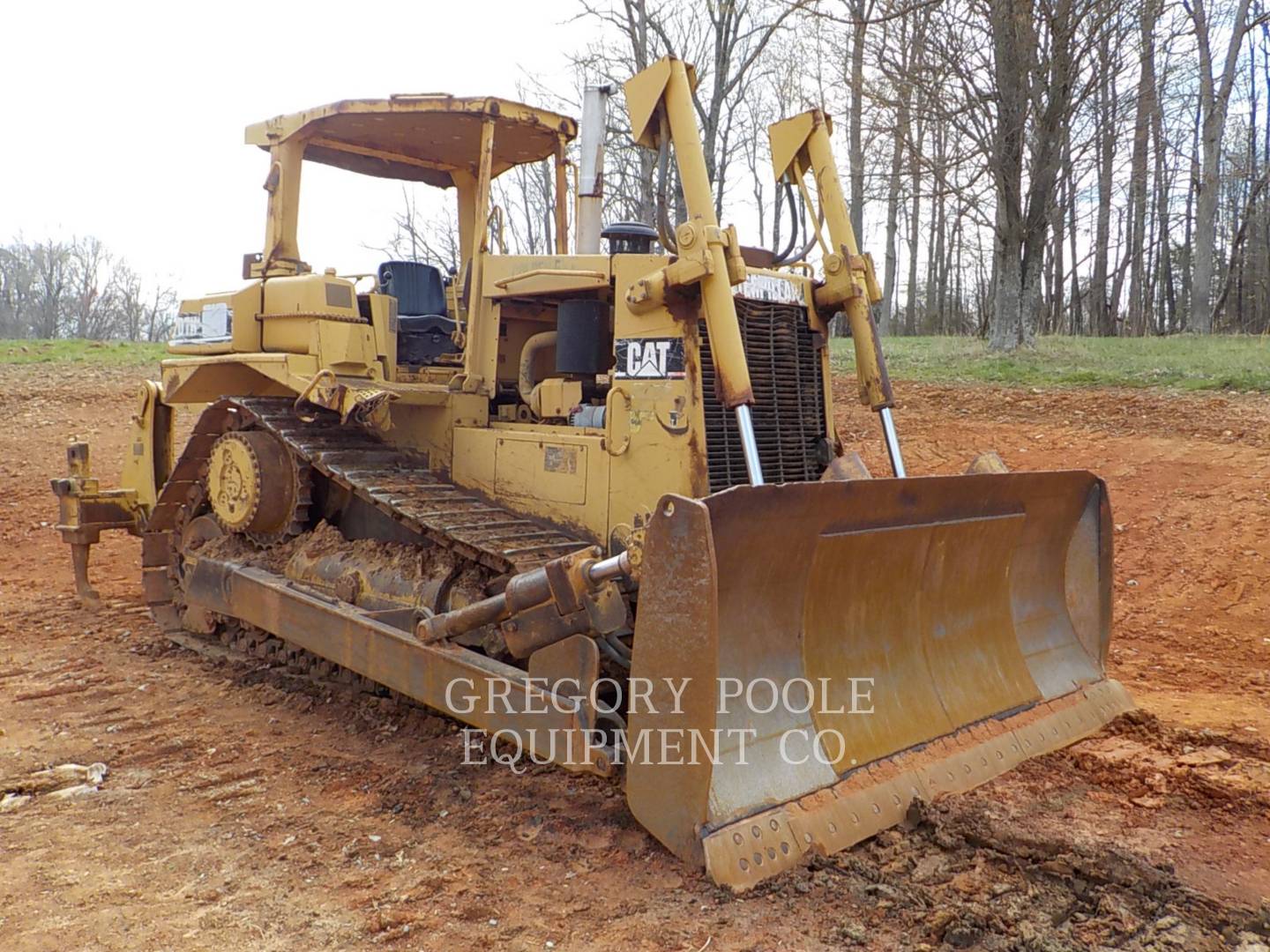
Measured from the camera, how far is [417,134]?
558 centimetres

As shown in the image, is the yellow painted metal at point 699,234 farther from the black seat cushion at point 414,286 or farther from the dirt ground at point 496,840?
the black seat cushion at point 414,286

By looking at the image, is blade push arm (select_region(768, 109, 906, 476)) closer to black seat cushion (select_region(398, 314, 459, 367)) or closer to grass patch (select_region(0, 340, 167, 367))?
black seat cushion (select_region(398, 314, 459, 367))

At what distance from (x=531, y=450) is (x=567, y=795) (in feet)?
5.50

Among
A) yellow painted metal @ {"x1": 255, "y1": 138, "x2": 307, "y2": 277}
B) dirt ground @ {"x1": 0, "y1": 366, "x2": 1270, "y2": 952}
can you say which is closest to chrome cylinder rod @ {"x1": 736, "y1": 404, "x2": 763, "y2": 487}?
dirt ground @ {"x1": 0, "y1": 366, "x2": 1270, "y2": 952}

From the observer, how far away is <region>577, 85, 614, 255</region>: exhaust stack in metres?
5.17

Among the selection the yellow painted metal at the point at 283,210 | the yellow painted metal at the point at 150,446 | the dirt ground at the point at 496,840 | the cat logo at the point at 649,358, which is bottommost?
the dirt ground at the point at 496,840

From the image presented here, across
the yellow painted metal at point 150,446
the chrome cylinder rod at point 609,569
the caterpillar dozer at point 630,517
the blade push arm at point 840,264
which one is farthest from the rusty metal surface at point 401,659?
the blade push arm at point 840,264

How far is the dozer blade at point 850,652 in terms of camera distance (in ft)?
9.98

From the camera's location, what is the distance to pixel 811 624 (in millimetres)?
3699

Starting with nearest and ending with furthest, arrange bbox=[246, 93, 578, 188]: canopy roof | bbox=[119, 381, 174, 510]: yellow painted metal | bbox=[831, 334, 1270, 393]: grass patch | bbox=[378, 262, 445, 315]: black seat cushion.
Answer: bbox=[246, 93, 578, 188]: canopy roof
bbox=[378, 262, 445, 315]: black seat cushion
bbox=[119, 381, 174, 510]: yellow painted metal
bbox=[831, 334, 1270, 393]: grass patch

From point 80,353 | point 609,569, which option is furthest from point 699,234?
point 80,353

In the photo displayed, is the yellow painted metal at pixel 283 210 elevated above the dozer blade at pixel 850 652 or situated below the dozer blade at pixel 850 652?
above

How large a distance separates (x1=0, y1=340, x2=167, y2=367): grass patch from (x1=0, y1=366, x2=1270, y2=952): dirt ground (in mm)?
13038

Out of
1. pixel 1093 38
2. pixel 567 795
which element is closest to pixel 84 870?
pixel 567 795
